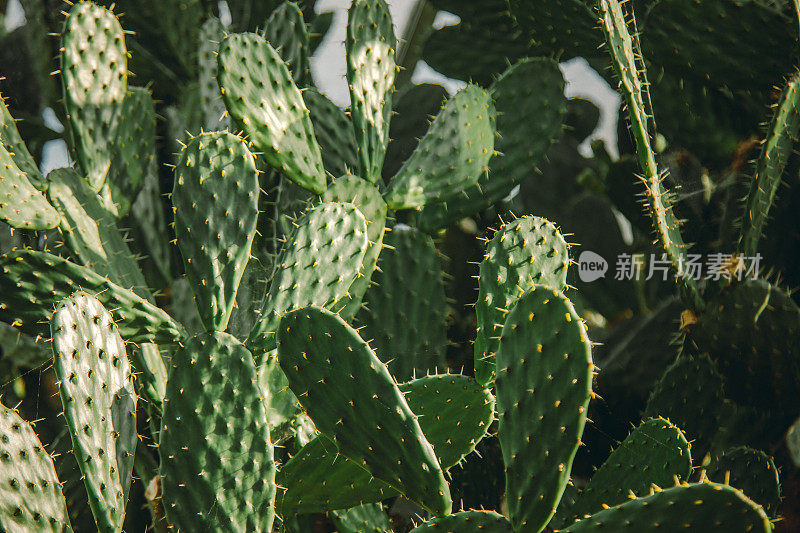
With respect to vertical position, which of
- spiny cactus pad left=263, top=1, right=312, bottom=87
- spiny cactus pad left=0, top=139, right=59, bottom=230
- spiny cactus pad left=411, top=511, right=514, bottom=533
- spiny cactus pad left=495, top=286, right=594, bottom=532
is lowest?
spiny cactus pad left=411, top=511, right=514, bottom=533

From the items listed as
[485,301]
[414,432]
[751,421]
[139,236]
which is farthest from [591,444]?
[139,236]

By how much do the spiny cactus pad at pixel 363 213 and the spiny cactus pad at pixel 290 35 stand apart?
268 mm

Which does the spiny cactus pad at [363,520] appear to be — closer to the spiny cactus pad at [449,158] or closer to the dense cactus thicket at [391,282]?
the dense cactus thicket at [391,282]

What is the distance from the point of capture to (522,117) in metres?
1.14

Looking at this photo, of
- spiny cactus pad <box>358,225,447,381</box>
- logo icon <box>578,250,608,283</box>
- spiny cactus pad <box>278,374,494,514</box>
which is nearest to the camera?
spiny cactus pad <box>278,374,494,514</box>

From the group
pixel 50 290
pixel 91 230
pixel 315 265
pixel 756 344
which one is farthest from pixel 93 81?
pixel 756 344

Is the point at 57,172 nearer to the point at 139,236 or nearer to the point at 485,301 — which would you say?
the point at 139,236

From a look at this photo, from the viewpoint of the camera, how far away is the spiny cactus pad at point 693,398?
0.98m

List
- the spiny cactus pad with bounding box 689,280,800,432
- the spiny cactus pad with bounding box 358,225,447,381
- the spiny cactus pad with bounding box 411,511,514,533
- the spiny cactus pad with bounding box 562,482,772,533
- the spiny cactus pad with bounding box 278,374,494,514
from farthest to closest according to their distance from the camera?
1. the spiny cactus pad with bounding box 358,225,447,381
2. the spiny cactus pad with bounding box 689,280,800,432
3. the spiny cactus pad with bounding box 278,374,494,514
4. the spiny cactus pad with bounding box 411,511,514,533
5. the spiny cactus pad with bounding box 562,482,772,533

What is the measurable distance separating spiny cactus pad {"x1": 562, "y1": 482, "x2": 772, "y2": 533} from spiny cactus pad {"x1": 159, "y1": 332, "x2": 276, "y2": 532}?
327mm

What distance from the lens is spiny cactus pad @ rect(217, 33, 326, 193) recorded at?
908 mm

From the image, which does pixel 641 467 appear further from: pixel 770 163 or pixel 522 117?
pixel 522 117

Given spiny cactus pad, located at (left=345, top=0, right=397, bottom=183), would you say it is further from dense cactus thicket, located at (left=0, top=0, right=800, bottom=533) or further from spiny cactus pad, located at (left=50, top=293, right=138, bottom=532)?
spiny cactus pad, located at (left=50, top=293, right=138, bottom=532)

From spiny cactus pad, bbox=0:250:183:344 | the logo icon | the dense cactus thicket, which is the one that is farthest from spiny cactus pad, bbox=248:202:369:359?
the logo icon
